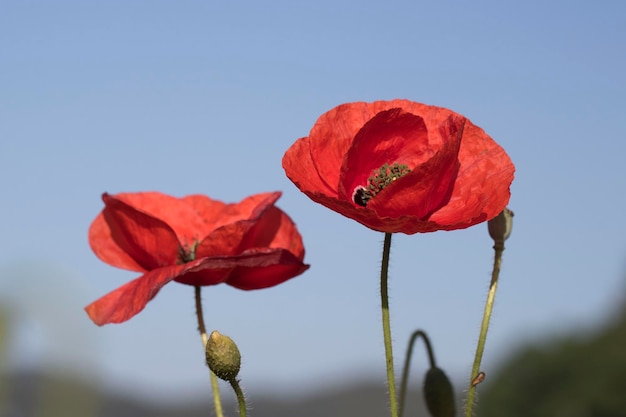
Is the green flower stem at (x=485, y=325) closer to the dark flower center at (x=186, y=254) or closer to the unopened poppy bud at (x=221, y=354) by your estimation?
the unopened poppy bud at (x=221, y=354)

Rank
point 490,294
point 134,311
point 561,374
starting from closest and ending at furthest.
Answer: point 490,294 → point 134,311 → point 561,374

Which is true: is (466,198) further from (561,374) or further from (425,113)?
(561,374)

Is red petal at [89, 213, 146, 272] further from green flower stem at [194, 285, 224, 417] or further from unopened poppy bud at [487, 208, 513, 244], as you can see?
unopened poppy bud at [487, 208, 513, 244]

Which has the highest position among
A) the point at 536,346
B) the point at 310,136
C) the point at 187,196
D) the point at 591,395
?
the point at 536,346

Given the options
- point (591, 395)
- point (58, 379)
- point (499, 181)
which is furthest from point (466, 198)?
point (591, 395)

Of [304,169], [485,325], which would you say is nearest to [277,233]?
[304,169]

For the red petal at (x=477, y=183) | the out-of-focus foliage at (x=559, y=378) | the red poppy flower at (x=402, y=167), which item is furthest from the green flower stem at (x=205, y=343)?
the out-of-focus foliage at (x=559, y=378)

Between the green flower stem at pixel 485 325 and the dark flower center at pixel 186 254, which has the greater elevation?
the dark flower center at pixel 186 254
